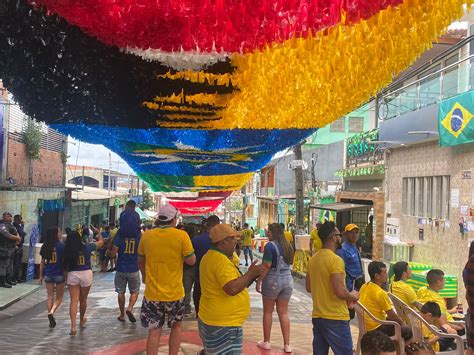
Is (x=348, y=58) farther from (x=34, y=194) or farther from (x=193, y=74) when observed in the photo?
(x=34, y=194)

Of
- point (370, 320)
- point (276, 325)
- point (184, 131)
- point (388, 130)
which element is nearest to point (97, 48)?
point (184, 131)

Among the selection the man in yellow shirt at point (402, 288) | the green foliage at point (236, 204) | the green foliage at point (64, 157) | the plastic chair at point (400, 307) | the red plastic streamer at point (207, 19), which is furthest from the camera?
the green foliage at point (236, 204)

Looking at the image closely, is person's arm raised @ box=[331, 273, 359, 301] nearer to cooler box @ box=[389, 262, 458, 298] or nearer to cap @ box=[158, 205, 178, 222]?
cap @ box=[158, 205, 178, 222]

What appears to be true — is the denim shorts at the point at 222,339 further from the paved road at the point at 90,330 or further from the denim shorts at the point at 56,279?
the denim shorts at the point at 56,279

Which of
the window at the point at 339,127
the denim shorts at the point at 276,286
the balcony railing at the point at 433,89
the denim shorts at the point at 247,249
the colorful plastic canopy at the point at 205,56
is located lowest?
the denim shorts at the point at 247,249

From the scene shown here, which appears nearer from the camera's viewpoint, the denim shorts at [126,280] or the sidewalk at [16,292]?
the denim shorts at [126,280]

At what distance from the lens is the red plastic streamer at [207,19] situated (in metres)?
1.91

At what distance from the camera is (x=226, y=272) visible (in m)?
3.75

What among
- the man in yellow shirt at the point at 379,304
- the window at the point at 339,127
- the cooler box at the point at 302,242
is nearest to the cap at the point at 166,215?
the man in yellow shirt at the point at 379,304

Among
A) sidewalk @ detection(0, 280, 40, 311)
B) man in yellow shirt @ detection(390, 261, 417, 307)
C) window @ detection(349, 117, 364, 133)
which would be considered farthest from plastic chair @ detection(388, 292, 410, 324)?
window @ detection(349, 117, 364, 133)

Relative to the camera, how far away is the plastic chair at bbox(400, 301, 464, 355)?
4.62 metres

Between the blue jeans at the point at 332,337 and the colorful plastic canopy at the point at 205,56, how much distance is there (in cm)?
166

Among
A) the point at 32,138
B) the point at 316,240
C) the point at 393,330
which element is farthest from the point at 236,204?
the point at 393,330

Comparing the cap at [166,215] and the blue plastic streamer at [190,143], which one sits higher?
the blue plastic streamer at [190,143]
